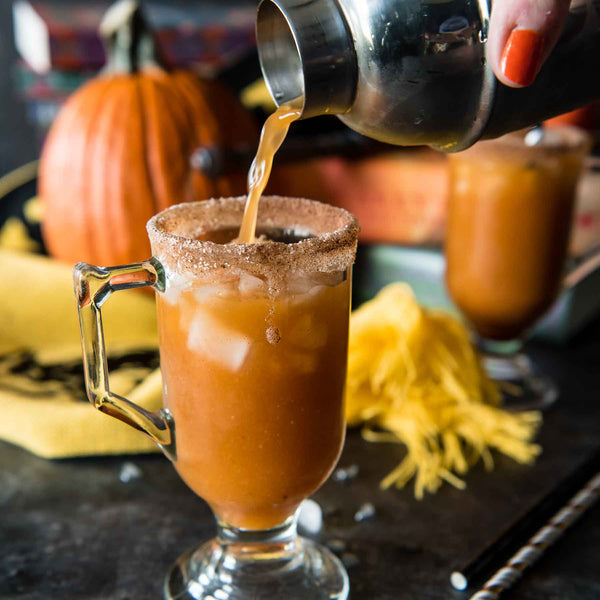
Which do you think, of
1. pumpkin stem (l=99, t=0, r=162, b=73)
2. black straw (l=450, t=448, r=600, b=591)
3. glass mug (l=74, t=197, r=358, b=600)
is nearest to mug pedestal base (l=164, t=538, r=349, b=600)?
glass mug (l=74, t=197, r=358, b=600)

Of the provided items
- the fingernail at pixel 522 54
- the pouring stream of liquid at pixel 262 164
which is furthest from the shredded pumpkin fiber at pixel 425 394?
the fingernail at pixel 522 54

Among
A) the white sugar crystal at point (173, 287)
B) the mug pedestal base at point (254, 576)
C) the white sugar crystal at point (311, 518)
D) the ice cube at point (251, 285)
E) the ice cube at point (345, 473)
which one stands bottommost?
the ice cube at point (345, 473)

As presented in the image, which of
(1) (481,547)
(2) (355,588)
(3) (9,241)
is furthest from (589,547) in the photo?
(3) (9,241)

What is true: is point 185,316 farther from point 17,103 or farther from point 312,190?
point 17,103

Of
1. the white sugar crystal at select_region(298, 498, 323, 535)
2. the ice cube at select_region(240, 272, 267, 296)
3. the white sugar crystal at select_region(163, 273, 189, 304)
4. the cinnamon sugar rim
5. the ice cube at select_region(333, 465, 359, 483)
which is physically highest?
the cinnamon sugar rim

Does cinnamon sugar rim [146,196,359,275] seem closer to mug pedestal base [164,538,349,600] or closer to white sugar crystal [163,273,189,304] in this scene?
white sugar crystal [163,273,189,304]

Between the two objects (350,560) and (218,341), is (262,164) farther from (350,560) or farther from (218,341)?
(350,560)

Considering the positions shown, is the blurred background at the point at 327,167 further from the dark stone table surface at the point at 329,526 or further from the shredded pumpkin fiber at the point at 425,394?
the dark stone table surface at the point at 329,526

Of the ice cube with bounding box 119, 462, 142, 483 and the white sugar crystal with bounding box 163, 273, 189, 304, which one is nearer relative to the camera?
the white sugar crystal with bounding box 163, 273, 189, 304
